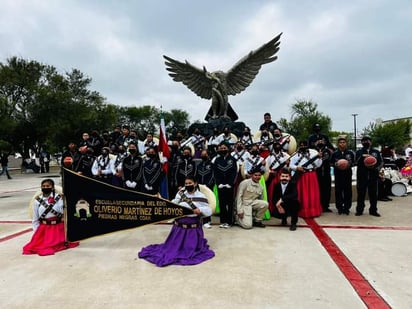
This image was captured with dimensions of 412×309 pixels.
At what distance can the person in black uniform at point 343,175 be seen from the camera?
7.06 metres

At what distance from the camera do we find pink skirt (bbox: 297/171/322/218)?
7.07 m

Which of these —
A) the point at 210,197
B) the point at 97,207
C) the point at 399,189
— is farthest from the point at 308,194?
the point at 399,189

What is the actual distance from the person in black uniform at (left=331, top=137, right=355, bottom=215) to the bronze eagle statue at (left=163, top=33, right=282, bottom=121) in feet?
16.5

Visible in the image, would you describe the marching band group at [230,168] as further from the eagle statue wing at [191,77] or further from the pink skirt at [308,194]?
the eagle statue wing at [191,77]

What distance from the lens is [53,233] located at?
4.96 meters

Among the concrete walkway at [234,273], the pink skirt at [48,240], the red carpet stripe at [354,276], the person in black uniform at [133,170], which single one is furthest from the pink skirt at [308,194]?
the pink skirt at [48,240]

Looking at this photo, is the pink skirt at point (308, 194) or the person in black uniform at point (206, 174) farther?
the pink skirt at point (308, 194)

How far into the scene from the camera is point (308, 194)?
23.3 ft

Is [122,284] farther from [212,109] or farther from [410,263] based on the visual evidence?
[212,109]

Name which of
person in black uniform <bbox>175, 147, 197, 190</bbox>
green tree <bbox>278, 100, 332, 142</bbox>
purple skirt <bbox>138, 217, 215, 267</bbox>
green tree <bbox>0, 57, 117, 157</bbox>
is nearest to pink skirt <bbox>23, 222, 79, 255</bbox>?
purple skirt <bbox>138, 217, 215, 267</bbox>

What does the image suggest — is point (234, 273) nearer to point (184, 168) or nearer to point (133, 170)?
point (184, 168)

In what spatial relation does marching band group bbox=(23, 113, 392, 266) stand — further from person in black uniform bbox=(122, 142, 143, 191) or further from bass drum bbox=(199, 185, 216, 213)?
bass drum bbox=(199, 185, 216, 213)

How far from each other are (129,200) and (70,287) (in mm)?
1539

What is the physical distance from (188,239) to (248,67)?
8663mm
